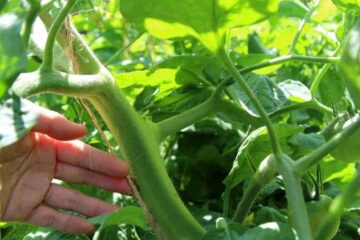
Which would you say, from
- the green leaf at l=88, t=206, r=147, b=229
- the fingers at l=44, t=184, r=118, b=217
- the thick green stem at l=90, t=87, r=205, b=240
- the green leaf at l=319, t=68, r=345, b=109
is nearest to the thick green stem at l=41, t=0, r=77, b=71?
the thick green stem at l=90, t=87, r=205, b=240

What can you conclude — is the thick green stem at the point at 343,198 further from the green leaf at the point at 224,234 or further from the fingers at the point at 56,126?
the fingers at the point at 56,126

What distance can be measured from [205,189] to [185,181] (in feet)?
0.18

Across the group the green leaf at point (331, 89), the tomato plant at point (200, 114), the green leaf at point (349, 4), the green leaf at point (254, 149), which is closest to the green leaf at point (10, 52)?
the tomato plant at point (200, 114)

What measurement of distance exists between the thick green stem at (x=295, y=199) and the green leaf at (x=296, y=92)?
8.7 inches

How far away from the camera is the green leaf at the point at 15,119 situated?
52 cm

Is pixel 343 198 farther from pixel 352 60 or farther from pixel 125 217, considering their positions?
pixel 125 217

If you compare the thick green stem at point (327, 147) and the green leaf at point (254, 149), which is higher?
the thick green stem at point (327, 147)

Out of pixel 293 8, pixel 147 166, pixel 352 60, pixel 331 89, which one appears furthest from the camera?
pixel 293 8

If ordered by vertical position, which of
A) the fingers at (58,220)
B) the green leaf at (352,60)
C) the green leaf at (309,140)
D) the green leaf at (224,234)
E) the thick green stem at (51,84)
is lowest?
the fingers at (58,220)

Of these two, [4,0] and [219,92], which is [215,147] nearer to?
[219,92]

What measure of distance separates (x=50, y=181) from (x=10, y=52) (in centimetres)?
45

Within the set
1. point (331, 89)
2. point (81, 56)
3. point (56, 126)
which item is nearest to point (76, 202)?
point (56, 126)

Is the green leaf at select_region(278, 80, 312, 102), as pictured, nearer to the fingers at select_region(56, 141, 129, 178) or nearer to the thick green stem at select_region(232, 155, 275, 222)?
the thick green stem at select_region(232, 155, 275, 222)

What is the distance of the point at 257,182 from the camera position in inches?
30.0
